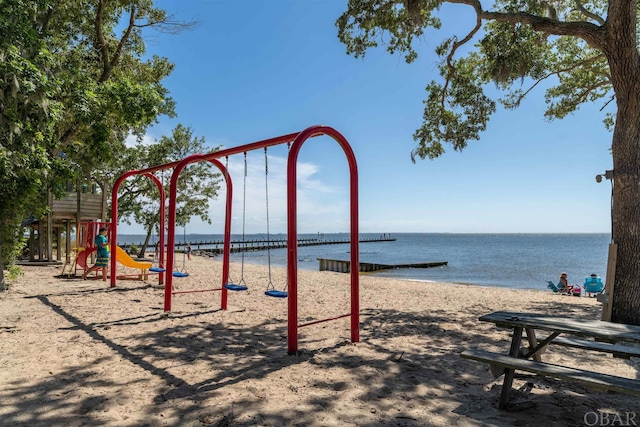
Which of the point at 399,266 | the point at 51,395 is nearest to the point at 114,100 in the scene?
the point at 51,395

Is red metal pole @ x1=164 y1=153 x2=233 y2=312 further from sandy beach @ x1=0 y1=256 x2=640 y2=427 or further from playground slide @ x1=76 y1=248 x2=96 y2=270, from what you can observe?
playground slide @ x1=76 y1=248 x2=96 y2=270

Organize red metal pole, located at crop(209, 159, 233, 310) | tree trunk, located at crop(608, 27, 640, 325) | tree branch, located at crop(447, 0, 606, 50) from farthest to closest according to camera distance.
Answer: red metal pole, located at crop(209, 159, 233, 310)
tree branch, located at crop(447, 0, 606, 50)
tree trunk, located at crop(608, 27, 640, 325)

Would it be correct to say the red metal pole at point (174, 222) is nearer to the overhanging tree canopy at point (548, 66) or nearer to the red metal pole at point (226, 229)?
the red metal pole at point (226, 229)

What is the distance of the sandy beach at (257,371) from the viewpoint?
322 cm

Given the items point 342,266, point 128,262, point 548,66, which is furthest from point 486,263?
point 128,262

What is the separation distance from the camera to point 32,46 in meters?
7.86

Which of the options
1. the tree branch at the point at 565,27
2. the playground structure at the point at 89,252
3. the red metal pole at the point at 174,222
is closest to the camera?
the tree branch at the point at 565,27

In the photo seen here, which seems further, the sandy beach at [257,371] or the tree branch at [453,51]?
the tree branch at [453,51]

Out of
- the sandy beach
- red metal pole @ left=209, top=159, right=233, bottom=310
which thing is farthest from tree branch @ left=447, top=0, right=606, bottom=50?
red metal pole @ left=209, top=159, right=233, bottom=310

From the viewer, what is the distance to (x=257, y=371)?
428 centimetres

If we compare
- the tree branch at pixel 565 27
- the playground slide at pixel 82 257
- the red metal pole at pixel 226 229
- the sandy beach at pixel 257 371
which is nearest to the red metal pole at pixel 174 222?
the red metal pole at pixel 226 229

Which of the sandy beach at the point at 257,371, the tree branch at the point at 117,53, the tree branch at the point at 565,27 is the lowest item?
the sandy beach at the point at 257,371

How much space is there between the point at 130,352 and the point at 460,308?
6.35 meters

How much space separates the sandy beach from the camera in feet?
10.6
